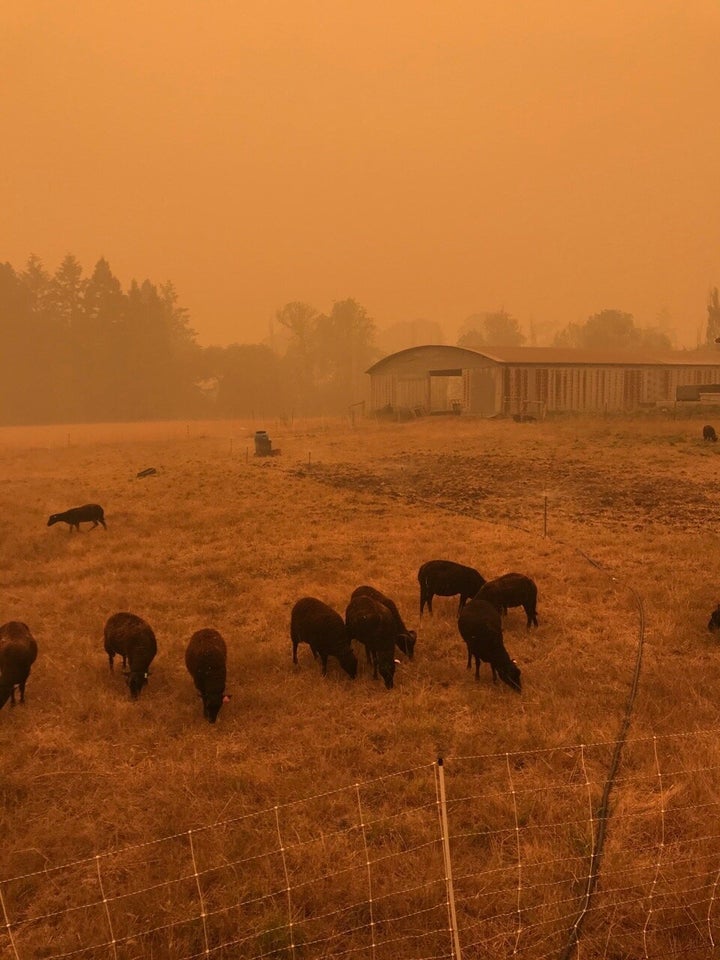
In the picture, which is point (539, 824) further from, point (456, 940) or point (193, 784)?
point (193, 784)

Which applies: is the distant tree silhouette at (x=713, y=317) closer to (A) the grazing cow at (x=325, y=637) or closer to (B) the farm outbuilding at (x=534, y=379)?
(B) the farm outbuilding at (x=534, y=379)

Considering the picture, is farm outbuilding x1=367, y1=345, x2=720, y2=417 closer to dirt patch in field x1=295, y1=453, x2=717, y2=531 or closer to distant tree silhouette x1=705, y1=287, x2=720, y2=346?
dirt patch in field x1=295, y1=453, x2=717, y2=531

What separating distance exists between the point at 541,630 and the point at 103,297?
259 feet

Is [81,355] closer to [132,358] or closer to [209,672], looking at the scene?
[132,358]

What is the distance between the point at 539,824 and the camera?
5789 millimetres

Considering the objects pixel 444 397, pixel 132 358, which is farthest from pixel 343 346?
pixel 444 397

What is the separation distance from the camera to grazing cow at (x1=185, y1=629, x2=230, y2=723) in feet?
25.6

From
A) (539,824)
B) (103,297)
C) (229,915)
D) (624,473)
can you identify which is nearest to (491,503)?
(624,473)

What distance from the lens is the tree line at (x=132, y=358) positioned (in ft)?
248

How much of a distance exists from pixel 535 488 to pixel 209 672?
14.7m

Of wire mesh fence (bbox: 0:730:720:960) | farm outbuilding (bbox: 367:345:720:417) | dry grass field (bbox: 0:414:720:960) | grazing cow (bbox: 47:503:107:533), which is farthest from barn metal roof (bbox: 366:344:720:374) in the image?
wire mesh fence (bbox: 0:730:720:960)

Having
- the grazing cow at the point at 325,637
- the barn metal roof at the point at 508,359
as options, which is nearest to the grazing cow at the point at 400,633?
the grazing cow at the point at 325,637

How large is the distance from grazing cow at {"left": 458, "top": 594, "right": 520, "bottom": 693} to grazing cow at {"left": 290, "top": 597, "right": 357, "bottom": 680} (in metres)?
1.59

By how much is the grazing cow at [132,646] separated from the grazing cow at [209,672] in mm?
693
